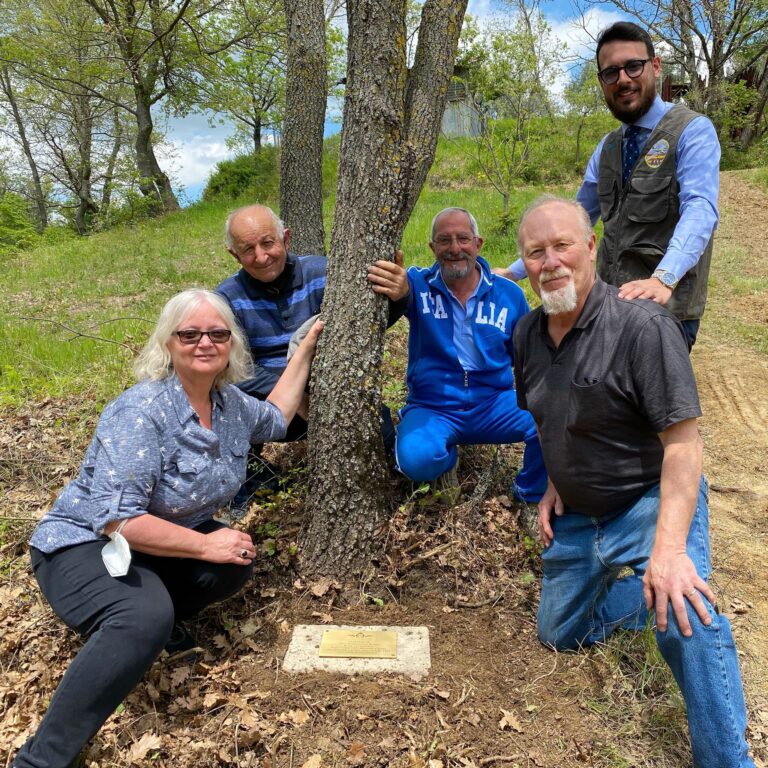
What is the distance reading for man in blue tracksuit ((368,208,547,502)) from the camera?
3.54 metres

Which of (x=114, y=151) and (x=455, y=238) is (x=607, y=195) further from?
(x=114, y=151)

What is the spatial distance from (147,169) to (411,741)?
816 inches

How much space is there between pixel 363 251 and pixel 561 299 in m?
1.11

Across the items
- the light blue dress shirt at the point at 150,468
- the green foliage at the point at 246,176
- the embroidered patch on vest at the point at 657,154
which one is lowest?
the light blue dress shirt at the point at 150,468

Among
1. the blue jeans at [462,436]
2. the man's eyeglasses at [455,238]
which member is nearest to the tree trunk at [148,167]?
the man's eyeglasses at [455,238]

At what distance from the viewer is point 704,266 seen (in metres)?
3.00

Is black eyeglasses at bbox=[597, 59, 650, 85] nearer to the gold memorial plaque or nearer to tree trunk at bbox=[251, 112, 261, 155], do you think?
the gold memorial plaque

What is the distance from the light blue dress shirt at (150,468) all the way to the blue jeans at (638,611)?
5.28 feet

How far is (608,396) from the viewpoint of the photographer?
2.24m

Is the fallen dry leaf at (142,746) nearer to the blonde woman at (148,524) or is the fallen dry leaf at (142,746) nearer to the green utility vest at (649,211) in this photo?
the blonde woman at (148,524)

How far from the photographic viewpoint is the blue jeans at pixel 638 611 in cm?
193

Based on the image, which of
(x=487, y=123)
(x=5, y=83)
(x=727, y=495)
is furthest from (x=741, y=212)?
(x=5, y=83)

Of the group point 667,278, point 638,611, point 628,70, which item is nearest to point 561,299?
point 667,278

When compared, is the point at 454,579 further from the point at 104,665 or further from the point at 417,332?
the point at 104,665
